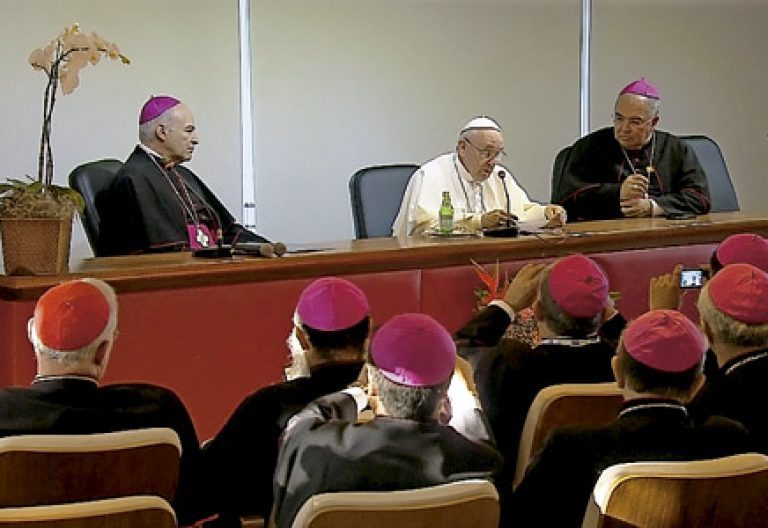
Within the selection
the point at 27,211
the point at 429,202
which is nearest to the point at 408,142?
the point at 429,202

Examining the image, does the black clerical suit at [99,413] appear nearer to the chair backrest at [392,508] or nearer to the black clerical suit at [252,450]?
the black clerical suit at [252,450]

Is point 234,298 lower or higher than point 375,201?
lower

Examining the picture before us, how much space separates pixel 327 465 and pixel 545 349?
94 cm

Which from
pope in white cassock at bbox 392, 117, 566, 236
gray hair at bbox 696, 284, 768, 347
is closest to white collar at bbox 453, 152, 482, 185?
pope in white cassock at bbox 392, 117, 566, 236

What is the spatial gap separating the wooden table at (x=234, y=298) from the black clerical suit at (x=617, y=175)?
108 cm

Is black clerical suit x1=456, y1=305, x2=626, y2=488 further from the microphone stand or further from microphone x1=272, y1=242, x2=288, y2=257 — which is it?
the microphone stand

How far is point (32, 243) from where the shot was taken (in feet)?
11.8

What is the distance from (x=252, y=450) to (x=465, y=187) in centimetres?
293

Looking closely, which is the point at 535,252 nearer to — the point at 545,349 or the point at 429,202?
the point at 429,202

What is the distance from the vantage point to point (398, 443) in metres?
2.28

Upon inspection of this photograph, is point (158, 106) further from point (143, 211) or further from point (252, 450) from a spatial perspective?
point (252, 450)

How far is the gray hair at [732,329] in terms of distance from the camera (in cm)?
295

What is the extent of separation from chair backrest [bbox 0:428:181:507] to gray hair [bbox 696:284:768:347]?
1.31 m

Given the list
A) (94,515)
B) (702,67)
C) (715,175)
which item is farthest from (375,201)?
(94,515)
